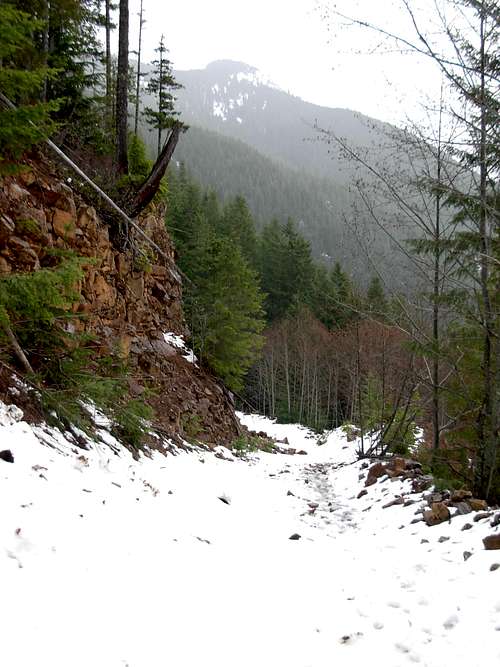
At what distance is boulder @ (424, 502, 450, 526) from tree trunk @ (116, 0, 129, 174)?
9064 mm

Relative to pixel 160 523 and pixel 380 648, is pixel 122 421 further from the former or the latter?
pixel 380 648

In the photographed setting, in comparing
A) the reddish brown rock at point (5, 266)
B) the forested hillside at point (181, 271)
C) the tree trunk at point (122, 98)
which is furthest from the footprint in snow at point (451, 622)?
the tree trunk at point (122, 98)

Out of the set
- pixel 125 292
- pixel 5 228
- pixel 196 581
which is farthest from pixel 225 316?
pixel 196 581

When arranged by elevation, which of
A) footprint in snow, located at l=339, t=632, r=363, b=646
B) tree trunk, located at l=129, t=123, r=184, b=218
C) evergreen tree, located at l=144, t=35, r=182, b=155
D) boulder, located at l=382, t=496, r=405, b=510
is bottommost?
boulder, located at l=382, t=496, r=405, b=510

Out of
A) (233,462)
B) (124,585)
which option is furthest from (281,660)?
(233,462)

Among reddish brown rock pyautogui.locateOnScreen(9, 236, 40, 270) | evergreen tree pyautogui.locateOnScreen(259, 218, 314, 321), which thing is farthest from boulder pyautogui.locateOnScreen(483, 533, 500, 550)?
evergreen tree pyautogui.locateOnScreen(259, 218, 314, 321)

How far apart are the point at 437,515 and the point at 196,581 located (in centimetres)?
336

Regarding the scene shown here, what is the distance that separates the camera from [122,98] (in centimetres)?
988

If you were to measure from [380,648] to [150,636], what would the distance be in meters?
1.61

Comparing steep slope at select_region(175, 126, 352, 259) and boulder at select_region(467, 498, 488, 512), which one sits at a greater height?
steep slope at select_region(175, 126, 352, 259)

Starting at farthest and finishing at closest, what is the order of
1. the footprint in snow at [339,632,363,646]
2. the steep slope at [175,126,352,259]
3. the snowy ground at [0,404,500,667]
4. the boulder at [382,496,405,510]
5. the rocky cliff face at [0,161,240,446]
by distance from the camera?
the steep slope at [175,126,352,259] < the boulder at [382,496,405,510] < the rocky cliff face at [0,161,240,446] < the footprint in snow at [339,632,363,646] < the snowy ground at [0,404,500,667]

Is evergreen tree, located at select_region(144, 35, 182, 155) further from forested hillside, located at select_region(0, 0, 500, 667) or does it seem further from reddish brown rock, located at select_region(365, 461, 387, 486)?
reddish brown rock, located at select_region(365, 461, 387, 486)

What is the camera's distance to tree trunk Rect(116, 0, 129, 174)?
31.7 feet

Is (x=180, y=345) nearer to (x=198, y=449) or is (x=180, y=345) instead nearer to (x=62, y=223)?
(x=198, y=449)
